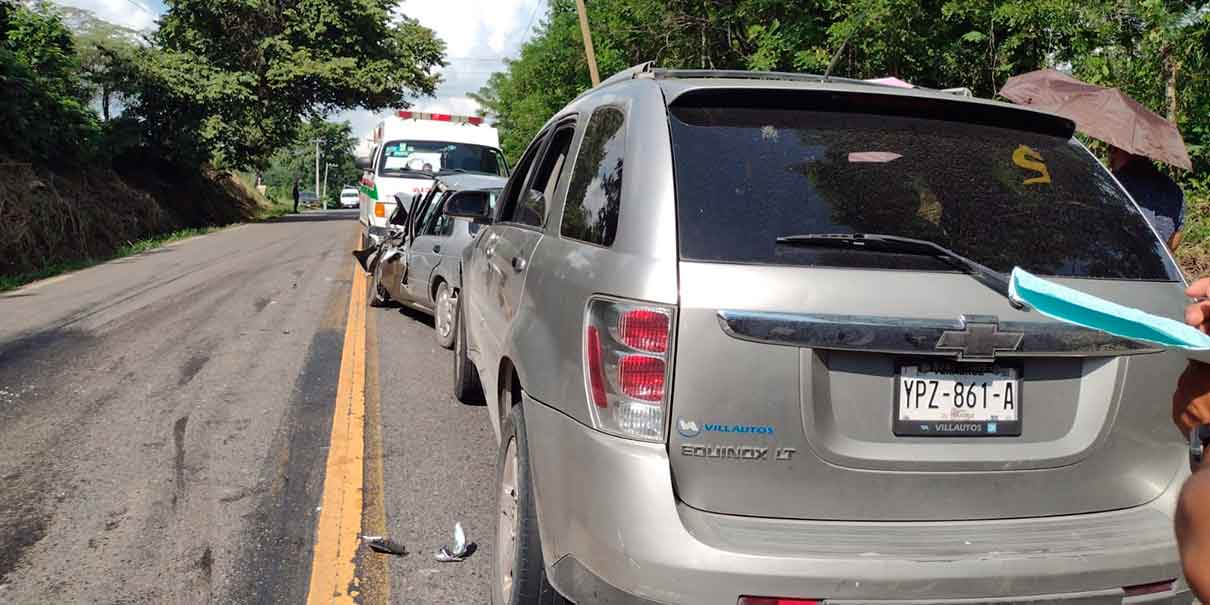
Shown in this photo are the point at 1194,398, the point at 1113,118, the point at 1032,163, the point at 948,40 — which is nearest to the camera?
the point at 1194,398

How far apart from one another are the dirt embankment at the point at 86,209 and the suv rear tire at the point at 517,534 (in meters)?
16.0

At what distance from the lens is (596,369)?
247 cm

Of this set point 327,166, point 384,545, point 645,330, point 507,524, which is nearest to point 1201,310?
point 645,330

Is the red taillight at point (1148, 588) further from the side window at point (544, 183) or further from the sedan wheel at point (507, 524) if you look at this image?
the side window at point (544, 183)

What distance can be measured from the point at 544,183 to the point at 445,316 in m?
4.49

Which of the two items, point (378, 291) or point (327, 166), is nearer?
point (378, 291)

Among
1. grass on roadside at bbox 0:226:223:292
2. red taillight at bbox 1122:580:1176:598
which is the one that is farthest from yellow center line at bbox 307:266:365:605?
grass on roadside at bbox 0:226:223:292

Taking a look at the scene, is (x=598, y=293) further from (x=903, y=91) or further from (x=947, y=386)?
(x=903, y=91)

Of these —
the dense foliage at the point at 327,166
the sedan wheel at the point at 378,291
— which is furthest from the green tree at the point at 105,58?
the dense foliage at the point at 327,166

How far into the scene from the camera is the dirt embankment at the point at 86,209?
1688cm

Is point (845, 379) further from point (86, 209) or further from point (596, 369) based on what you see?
point (86, 209)

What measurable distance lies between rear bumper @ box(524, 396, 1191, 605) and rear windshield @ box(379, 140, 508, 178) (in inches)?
599

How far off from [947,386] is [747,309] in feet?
1.88

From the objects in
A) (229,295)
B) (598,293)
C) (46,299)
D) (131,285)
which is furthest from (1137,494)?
(131,285)
